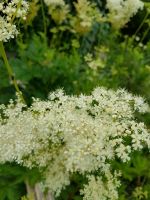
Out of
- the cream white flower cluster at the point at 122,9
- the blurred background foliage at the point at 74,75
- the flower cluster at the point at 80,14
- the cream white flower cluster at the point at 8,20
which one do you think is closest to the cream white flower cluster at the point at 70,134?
the cream white flower cluster at the point at 8,20

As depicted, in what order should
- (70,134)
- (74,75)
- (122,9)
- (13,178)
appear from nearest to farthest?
1. (70,134)
2. (13,178)
3. (74,75)
4. (122,9)

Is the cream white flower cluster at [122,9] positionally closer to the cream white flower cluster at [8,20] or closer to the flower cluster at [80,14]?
the flower cluster at [80,14]

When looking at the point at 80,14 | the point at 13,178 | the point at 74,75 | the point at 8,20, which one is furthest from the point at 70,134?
the point at 80,14

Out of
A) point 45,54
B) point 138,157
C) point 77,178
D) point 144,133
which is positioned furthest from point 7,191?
point 45,54

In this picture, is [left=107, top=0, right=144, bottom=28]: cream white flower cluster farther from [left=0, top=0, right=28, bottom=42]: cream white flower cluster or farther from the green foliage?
[left=0, top=0, right=28, bottom=42]: cream white flower cluster

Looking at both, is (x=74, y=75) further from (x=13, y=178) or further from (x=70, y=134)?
(x=70, y=134)

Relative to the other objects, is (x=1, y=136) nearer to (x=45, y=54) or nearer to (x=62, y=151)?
(x=62, y=151)
